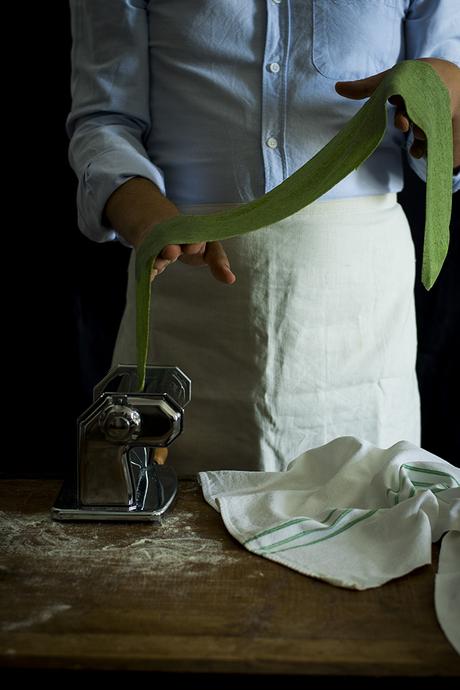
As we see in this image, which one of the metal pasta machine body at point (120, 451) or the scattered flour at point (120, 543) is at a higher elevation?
the metal pasta machine body at point (120, 451)

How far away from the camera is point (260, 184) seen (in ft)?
4.17

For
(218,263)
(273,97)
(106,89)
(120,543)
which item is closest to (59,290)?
(106,89)

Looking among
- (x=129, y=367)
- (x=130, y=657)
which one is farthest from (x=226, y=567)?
(x=129, y=367)

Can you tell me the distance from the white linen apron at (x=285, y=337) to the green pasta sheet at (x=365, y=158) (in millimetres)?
371

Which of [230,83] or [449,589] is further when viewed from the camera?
[230,83]

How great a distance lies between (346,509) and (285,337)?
36cm

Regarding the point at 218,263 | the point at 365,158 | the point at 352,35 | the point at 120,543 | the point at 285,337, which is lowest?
the point at 120,543

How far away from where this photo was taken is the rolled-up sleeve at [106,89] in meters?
1.26

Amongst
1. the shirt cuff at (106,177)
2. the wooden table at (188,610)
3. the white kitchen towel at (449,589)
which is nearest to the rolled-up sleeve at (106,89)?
the shirt cuff at (106,177)

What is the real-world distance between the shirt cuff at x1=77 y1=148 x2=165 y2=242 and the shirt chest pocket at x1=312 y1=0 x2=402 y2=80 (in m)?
0.26

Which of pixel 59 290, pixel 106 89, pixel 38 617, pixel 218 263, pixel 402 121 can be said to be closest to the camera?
pixel 38 617

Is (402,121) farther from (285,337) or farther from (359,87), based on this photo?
(285,337)

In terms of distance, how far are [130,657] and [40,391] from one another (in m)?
1.23

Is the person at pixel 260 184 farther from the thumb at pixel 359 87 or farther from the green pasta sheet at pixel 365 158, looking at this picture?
the green pasta sheet at pixel 365 158
